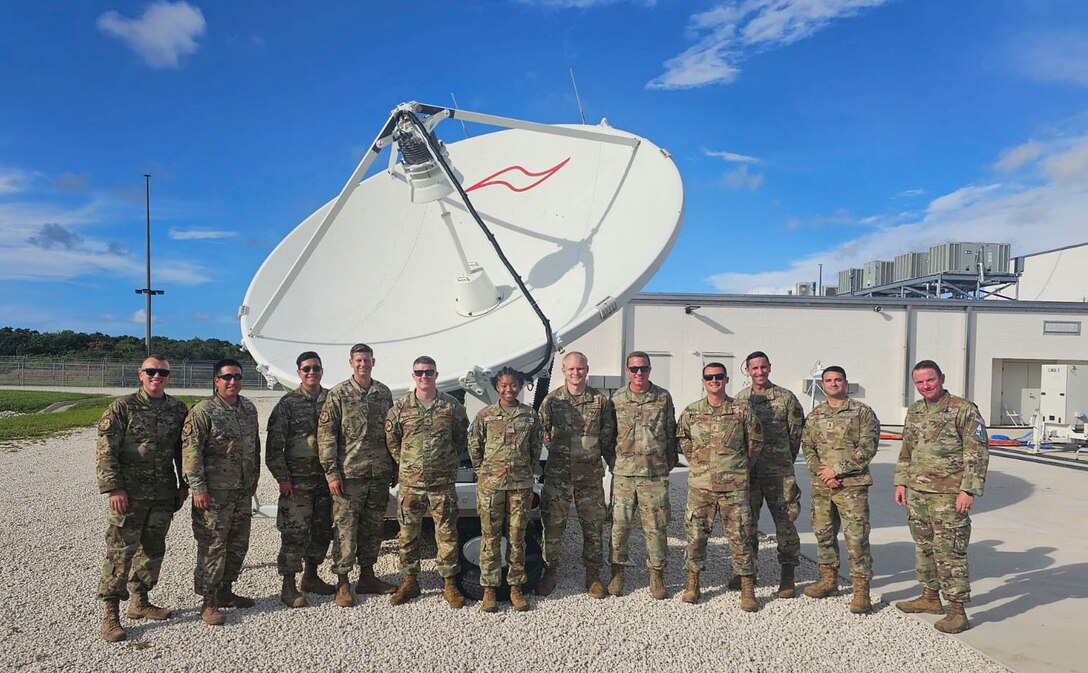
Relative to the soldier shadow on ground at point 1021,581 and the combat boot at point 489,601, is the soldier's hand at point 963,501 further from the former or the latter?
the combat boot at point 489,601

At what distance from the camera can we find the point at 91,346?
63.6 metres

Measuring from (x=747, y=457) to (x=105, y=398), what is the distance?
31277mm

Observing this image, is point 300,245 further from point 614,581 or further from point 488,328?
point 614,581

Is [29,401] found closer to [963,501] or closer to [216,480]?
[216,480]

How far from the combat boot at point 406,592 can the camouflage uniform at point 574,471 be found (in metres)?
1.13

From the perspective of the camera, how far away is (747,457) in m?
5.56

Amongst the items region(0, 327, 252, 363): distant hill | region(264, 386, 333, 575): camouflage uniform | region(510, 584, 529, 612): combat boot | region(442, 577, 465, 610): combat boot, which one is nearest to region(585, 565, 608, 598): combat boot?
region(510, 584, 529, 612): combat boot

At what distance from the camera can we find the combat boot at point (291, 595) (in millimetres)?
5406

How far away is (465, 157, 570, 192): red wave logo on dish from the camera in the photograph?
8633 mm

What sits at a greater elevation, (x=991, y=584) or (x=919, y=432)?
(x=919, y=432)

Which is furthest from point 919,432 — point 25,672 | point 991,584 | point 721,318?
point 721,318

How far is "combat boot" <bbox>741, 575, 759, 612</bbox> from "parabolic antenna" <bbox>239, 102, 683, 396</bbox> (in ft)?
8.21

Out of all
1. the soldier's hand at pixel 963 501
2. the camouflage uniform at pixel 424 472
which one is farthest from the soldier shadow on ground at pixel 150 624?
the soldier's hand at pixel 963 501

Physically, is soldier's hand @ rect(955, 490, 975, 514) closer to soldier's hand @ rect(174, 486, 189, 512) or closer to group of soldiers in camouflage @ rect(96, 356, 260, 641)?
group of soldiers in camouflage @ rect(96, 356, 260, 641)
